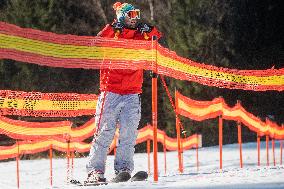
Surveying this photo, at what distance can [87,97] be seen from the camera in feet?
35.8

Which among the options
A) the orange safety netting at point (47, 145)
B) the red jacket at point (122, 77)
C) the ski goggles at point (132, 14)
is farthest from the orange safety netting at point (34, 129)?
the ski goggles at point (132, 14)

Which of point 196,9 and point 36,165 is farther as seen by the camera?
→ point 196,9

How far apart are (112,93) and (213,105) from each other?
16.9 feet

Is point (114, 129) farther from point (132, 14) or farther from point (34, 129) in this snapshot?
point (34, 129)

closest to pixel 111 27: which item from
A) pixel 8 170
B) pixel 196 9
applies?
pixel 8 170

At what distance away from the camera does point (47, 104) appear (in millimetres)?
11367

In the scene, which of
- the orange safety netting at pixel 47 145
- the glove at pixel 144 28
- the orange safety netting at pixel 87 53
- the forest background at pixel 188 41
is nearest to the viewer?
the orange safety netting at pixel 87 53

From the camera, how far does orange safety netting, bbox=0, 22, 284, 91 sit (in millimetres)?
5289

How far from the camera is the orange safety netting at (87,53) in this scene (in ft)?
17.4

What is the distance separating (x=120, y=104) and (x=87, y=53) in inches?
31.6

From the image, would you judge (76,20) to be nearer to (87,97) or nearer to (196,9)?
(196,9)

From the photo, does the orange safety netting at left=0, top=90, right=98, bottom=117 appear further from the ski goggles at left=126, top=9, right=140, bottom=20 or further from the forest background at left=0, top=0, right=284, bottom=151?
the forest background at left=0, top=0, right=284, bottom=151

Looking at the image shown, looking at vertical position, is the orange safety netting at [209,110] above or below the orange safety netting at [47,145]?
above

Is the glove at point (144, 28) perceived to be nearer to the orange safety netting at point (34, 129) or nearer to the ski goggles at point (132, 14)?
the ski goggles at point (132, 14)
